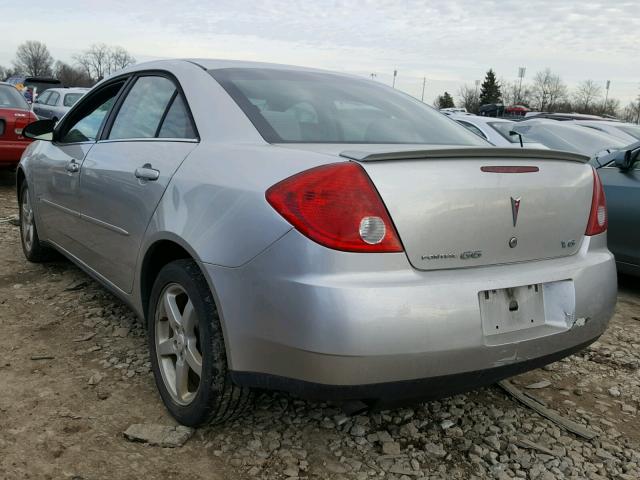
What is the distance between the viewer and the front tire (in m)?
2.12

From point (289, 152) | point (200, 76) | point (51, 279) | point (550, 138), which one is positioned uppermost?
point (200, 76)

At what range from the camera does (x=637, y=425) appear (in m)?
2.60

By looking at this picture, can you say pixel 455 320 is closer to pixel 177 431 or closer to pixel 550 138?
pixel 177 431

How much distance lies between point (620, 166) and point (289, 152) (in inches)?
141

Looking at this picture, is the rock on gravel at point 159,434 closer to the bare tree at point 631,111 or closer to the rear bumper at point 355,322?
the rear bumper at point 355,322

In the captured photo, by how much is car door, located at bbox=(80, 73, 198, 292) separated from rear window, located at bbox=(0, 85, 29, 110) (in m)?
6.13

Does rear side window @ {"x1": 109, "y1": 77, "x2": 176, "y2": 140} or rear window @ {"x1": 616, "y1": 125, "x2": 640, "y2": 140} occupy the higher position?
rear side window @ {"x1": 109, "y1": 77, "x2": 176, "y2": 140}

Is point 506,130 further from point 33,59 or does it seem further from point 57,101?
point 33,59

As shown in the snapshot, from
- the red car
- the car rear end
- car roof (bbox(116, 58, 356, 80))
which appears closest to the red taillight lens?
the car rear end

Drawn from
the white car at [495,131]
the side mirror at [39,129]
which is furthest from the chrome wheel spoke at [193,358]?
the white car at [495,131]

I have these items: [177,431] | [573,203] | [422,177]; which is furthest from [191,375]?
[573,203]

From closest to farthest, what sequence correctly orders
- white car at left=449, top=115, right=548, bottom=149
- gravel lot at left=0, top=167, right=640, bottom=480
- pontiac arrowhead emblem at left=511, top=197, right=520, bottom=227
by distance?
pontiac arrowhead emblem at left=511, top=197, right=520, bottom=227 < gravel lot at left=0, top=167, right=640, bottom=480 < white car at left=449, top=115, right=548, bottom=149

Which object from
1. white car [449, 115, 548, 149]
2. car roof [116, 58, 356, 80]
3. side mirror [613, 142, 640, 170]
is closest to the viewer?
car roof [116, 58, 356, 80]

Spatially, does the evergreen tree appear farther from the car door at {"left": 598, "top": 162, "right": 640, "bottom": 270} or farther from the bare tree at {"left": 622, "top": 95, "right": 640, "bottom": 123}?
the car door at {"left": 598, "top": 162, "right": 640, "bottom": 270}
